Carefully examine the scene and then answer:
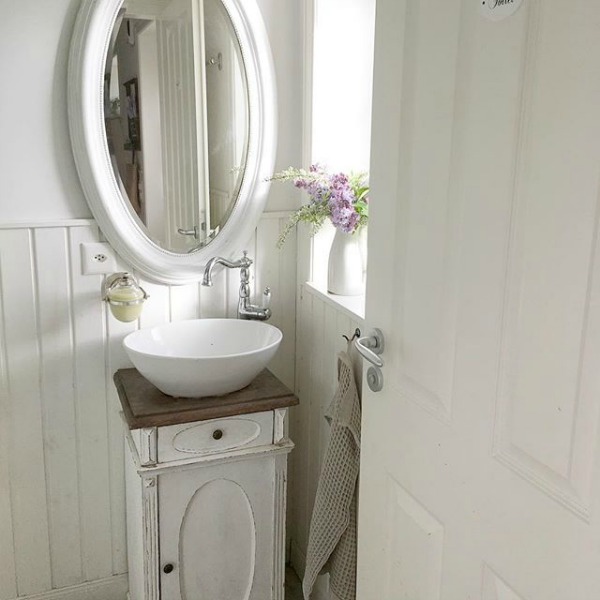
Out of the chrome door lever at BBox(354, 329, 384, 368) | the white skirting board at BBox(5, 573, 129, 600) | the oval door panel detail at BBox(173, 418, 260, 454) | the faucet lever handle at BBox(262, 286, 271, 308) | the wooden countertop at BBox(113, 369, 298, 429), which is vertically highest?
the chrome door lever at BBox(354, 329, 384, 368)

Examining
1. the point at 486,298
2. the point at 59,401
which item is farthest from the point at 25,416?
the point at 486,298

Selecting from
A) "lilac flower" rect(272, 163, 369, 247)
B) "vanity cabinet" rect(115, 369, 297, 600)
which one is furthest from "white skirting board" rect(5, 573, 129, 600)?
"lilac flower" rect(272, 163, 369, 247)

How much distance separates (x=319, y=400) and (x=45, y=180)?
0.97m

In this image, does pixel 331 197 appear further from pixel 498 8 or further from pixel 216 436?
pixel 498 8

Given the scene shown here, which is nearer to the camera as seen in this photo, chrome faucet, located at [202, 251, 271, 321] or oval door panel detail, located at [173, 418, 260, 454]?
oval door panel detail, located at [173, 418, 260, 454]

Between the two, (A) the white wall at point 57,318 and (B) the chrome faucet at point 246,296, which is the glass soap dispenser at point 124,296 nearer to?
(A) the white wall at point 57,318

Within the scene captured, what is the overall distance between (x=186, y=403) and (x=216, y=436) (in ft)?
0.38

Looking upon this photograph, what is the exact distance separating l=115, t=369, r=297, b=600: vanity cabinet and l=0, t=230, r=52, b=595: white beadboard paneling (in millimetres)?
250

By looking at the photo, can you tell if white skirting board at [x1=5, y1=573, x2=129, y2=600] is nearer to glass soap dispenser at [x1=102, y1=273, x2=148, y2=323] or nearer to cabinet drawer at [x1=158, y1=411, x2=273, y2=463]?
cabinet drawer at [x1=158, y1=411, x2=273, y2=463]

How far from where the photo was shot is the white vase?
76.7 inches

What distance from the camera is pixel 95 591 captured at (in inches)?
84.4

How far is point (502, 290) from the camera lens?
3.19 feet

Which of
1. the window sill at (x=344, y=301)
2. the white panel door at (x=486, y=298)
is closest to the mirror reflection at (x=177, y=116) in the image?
the window sill at (x=344, y=301)

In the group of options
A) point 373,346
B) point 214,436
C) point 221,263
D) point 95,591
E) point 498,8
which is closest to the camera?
point 498,8
